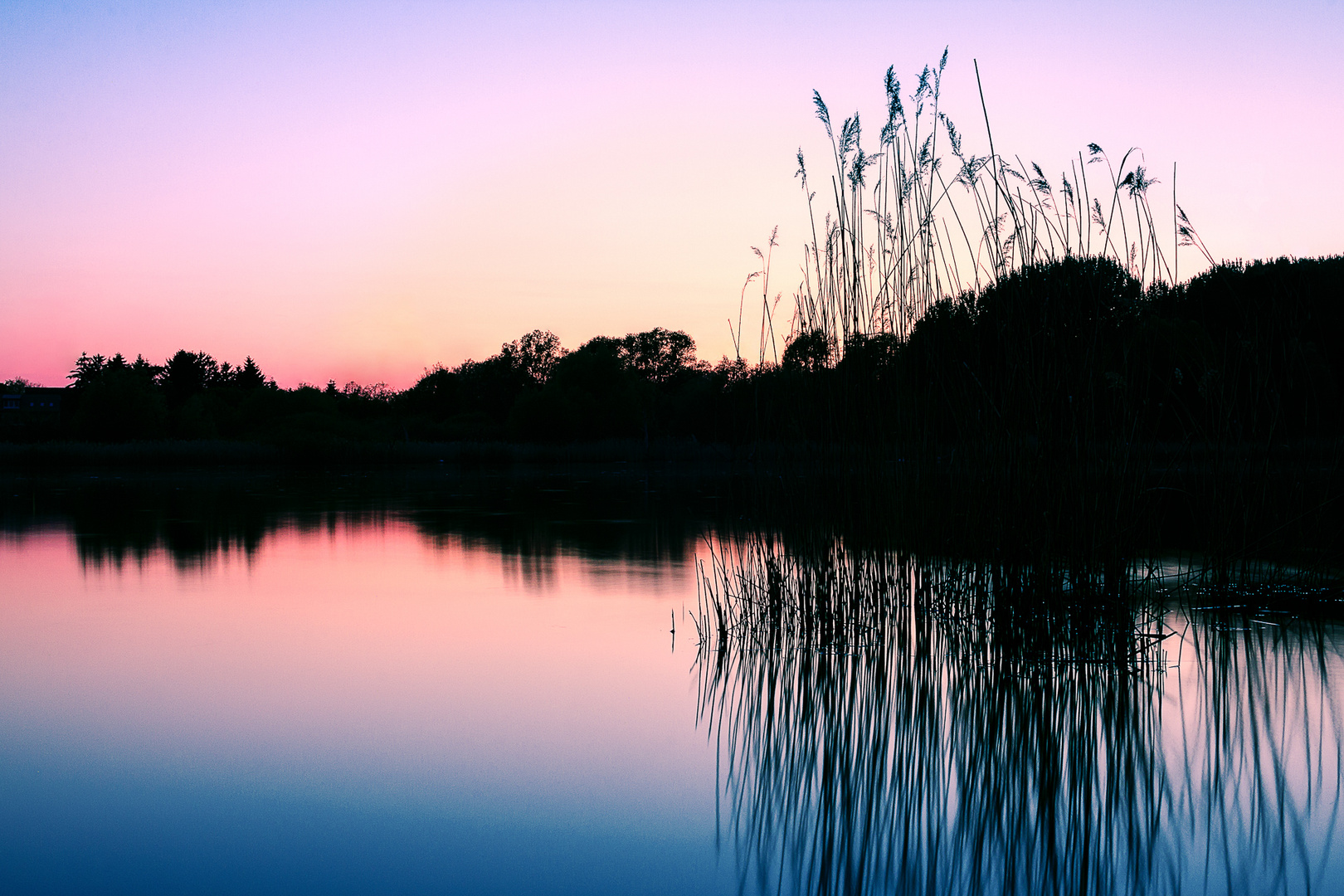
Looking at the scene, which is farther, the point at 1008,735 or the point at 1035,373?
the point at 1035,373

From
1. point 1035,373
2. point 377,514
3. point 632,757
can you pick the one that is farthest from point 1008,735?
point 377,514

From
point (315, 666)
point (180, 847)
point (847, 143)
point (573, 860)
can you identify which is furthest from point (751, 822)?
point (847, 143)

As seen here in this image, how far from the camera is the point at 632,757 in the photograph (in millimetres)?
2789

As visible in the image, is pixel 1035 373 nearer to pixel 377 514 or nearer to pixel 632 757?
pixel 632 757

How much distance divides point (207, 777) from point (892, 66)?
3.44m

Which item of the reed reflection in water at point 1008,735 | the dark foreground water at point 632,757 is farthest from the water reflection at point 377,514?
the reed reflection in water at point 1008,735

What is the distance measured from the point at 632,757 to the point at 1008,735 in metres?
1.14

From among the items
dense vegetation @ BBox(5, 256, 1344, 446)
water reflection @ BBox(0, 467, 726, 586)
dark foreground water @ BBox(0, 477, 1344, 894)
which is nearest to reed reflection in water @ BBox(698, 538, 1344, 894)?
dark foreground water @ BBox(0, 477, 1344, 894)

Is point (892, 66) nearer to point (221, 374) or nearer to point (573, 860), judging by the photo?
point (573, 860)

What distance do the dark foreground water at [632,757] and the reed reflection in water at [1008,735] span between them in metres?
0.01

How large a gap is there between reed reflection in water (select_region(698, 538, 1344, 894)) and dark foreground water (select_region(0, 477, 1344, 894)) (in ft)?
0.04

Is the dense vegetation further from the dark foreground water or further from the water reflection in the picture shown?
the water reflection

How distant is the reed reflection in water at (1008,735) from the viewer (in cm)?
203

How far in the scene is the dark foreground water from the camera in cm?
204
